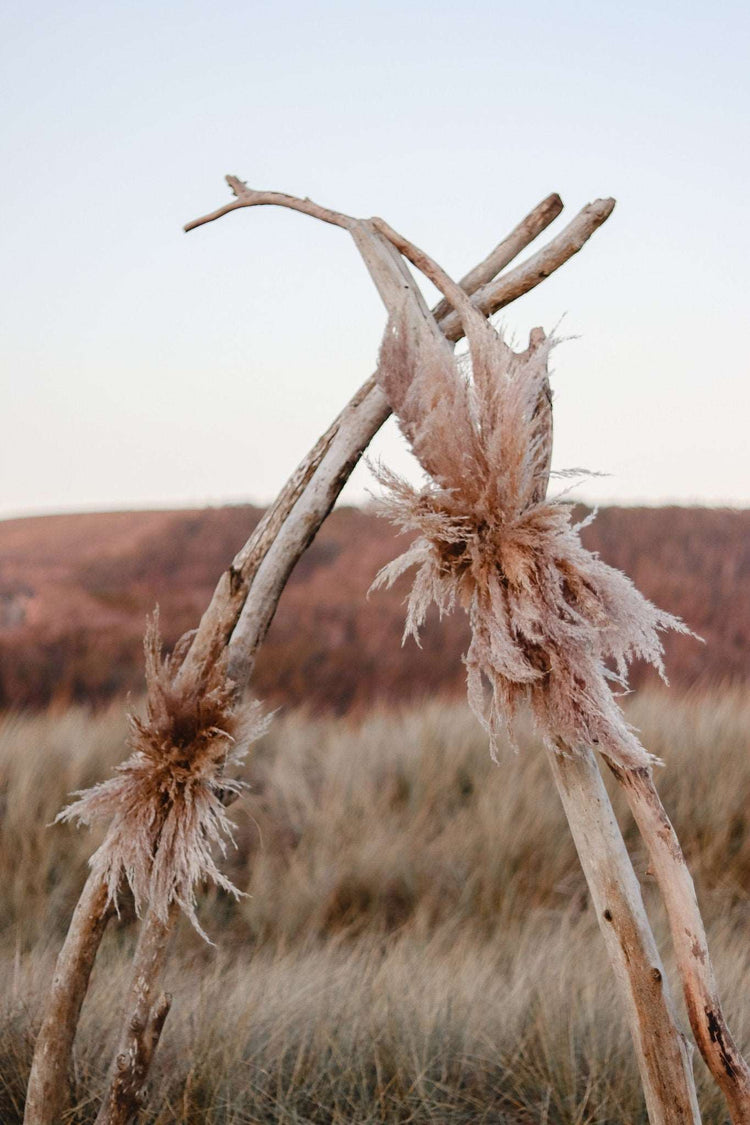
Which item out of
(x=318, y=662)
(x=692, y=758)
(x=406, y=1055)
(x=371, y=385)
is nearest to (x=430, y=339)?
(x=371, y=385)

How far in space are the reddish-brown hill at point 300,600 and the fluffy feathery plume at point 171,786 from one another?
109 inches

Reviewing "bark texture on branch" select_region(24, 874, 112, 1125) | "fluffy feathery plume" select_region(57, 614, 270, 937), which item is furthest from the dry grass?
"fluffy feathery plume" select_region(57, 614, 270, 937)

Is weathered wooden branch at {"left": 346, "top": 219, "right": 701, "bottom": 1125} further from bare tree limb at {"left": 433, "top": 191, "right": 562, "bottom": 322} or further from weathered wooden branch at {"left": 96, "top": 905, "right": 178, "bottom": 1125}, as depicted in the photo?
weathered wooden branch at {"left": 96, "top": 905, "right": 178, "bottom": 1125}

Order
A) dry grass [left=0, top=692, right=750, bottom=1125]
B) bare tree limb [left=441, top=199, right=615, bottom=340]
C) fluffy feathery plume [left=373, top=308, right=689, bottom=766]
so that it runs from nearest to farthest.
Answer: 1. fluffy feathery plume [left=373, top=308, right=689, bottom=766]
2. bare tree limb [left=441, top=199, right=615, bottom=340]
3. dry grass [left=0, top=692, right=750, bottom=1125]

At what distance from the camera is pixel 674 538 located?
477 cm

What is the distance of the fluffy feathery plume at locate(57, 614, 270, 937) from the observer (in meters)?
1.01

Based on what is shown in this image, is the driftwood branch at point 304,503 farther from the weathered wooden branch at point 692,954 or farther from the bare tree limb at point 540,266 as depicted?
the weathered wooden branch at point 692,954

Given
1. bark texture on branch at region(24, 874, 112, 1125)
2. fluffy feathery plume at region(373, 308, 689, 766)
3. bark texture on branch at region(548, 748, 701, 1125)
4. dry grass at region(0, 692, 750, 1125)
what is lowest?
dry grass at region(0, 692, 750, 1125)

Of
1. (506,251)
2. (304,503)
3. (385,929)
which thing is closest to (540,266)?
(506,251)

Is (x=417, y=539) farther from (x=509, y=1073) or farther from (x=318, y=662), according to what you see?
(x=318, y=662)

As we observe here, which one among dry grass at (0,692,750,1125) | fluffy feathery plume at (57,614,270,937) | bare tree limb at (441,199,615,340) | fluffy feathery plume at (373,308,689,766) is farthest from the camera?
dry grass at (0,692,750,1125)

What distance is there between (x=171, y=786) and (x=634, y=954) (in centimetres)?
49

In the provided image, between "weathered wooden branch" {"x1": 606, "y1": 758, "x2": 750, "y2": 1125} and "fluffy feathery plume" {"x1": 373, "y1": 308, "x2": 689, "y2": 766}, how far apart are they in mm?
49

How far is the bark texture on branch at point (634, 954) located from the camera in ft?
2.99
